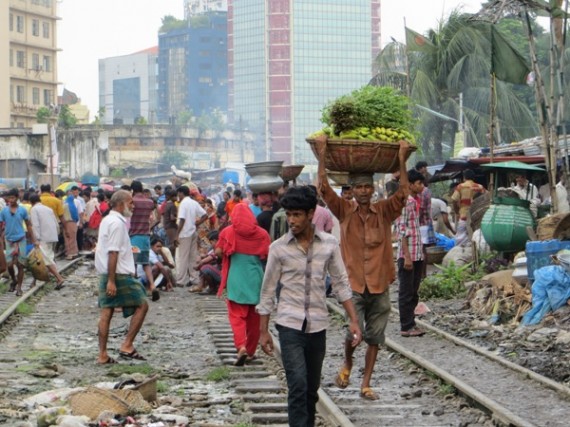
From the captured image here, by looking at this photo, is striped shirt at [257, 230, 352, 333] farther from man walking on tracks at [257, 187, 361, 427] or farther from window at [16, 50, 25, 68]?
window at [16, 50, 25, 68]

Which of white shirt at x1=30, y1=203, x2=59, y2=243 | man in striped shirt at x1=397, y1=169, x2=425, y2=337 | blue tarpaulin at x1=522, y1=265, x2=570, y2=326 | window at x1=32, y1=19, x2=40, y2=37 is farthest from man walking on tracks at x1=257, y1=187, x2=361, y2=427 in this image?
window at x1=32, y1=19, x2=40, y2=37

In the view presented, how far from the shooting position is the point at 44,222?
72.8ft

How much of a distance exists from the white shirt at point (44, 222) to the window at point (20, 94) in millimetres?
76900

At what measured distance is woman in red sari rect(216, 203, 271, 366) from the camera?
11453mm

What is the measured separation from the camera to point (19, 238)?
19.6m

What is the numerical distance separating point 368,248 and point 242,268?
226 centimetres

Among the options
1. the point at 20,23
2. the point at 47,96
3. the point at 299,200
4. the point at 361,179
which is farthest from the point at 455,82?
the point at 47,96

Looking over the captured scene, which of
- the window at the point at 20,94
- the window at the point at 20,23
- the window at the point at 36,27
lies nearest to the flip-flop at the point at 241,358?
the window at the point at 20,94

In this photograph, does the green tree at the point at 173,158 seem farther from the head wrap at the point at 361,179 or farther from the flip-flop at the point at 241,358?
the head wrap at the point at 361,179

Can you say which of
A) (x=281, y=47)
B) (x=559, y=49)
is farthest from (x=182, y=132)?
(x=559, y=49)

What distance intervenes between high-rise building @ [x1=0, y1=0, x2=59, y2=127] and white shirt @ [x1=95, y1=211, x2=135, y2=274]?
271 feet

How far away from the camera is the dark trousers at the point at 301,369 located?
725 centimetres

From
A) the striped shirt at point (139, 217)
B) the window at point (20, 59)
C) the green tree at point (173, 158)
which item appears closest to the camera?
the striped shirt at point (139, 217)

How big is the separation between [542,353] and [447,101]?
35661 millimetres
